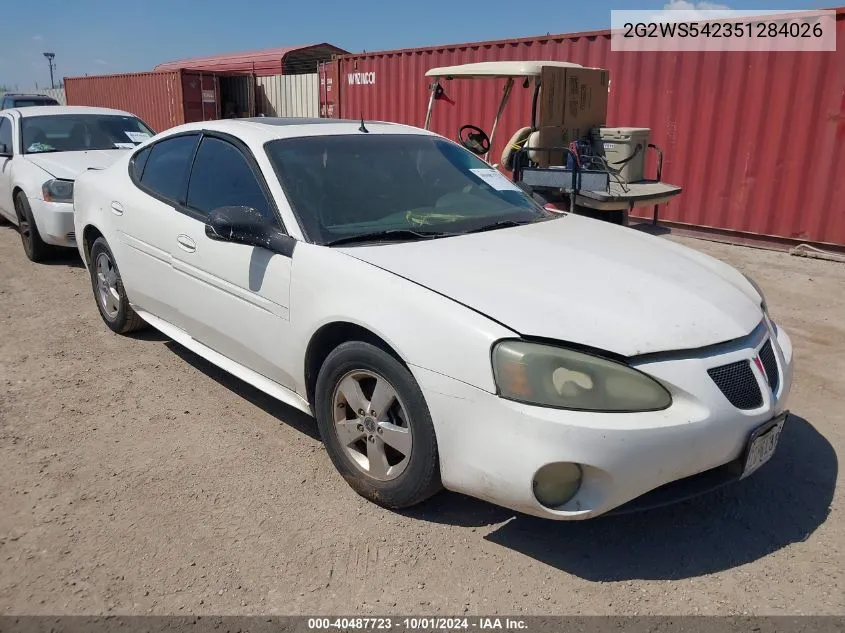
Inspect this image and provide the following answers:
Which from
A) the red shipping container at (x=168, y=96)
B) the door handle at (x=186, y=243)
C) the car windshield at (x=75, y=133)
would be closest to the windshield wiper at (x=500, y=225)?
the door handle at (x=186, y=243)

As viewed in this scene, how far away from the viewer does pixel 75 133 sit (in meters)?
7.66

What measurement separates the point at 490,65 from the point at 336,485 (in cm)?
562

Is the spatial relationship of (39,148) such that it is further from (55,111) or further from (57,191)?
(57,191)

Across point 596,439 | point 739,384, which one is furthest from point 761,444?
point 596,439

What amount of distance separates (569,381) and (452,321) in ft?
1.49

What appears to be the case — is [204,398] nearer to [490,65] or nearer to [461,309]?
[461,309]

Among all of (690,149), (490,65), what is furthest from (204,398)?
(690,149)

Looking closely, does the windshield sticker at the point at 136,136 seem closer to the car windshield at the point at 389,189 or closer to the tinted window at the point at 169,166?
the tinted window at the point at 169,166

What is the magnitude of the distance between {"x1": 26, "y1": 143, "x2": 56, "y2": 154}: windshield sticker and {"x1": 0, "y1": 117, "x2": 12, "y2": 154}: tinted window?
11.9 inches

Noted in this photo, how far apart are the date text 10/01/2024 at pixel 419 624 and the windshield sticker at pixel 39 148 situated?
23.1ft

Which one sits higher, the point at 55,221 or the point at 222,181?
the point at 222,181

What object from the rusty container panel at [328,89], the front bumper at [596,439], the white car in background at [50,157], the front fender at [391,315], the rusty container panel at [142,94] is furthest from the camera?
the rusty container panel at [142,94]

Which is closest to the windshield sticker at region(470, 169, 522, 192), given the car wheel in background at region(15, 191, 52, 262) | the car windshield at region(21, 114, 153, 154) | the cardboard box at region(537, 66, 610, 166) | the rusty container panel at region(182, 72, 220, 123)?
the cardboard box at region(537, 66, 610, 166)

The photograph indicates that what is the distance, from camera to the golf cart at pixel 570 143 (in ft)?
21.1
